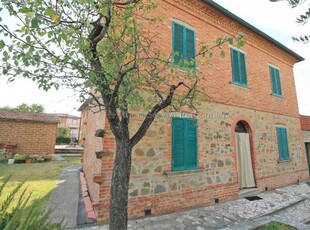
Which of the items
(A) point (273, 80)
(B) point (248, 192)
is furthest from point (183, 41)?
(A) point (273, 80)

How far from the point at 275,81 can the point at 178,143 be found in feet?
25.9

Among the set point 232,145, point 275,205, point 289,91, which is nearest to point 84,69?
point 232,145

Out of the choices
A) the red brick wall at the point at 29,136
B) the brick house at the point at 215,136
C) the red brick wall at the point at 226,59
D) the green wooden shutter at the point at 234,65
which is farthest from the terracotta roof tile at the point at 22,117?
the green wooden shutter at the point at 234,65

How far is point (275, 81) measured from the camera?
9.64 m

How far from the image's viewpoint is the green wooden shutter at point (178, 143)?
17.6ft

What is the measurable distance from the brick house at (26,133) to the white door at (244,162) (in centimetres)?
1586

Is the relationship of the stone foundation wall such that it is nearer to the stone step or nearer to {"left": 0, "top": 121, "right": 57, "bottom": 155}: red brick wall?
the stone step

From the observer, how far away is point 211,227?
421cm

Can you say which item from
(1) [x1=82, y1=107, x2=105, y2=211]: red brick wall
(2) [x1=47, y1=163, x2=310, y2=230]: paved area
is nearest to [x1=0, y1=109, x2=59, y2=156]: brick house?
(2) [x1=47, y1=163, x2=310, y2=230]: paved area

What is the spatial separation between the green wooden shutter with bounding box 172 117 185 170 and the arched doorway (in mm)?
3135

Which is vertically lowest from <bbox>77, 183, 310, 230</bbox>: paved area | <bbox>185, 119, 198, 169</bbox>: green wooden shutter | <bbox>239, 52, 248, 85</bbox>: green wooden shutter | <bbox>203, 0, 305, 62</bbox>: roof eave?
<bbox>77, 183, 310, 230</bbox>: paved area

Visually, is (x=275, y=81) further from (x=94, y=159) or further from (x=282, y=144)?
(x=94, y=159)

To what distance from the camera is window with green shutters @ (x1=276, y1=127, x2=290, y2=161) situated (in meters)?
8.94

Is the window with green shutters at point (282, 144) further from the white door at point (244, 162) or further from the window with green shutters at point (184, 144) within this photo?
the window with green shutters at point (184, 144)
